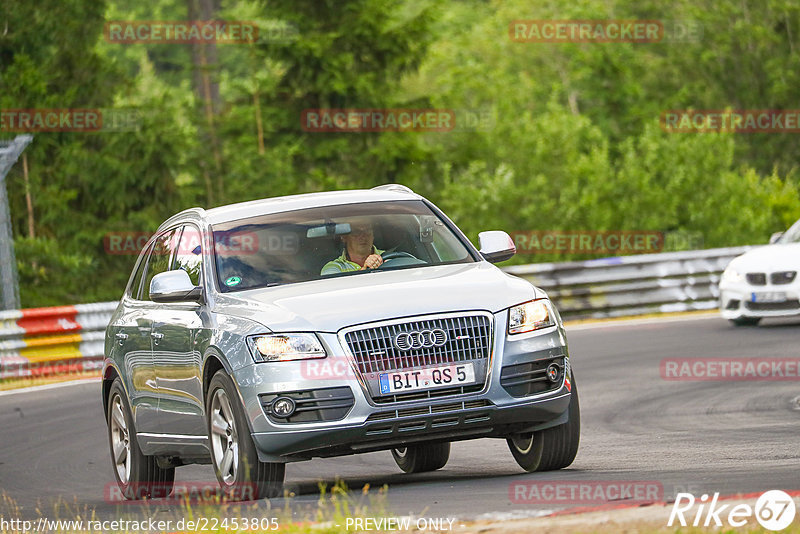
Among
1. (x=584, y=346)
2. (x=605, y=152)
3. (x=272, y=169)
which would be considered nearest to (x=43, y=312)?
(x=584, y=346)

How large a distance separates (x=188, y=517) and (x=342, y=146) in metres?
30.9

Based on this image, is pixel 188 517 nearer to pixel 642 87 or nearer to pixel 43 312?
pixel 43 312

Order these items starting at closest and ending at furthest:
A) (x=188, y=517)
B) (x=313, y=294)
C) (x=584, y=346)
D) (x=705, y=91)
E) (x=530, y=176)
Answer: (x=188, y=517) < (x=313, y=294) < (x=584, y=346) < (x=530, y=176) < (x=705, y=91)

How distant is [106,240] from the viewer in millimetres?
31578

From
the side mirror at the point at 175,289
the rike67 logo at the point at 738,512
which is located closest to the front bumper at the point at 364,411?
the side mirror at the point at 175,289

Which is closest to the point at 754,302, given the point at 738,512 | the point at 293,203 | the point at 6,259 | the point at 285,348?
the point at 6,259

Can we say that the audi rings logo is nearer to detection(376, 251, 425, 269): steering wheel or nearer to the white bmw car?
detection(376, 251, 425, 269): steering wheel

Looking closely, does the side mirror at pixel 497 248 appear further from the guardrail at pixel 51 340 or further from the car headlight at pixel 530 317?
the guardrail at pixel 51 340

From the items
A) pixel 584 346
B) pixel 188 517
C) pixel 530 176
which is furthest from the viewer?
pixel 530 176

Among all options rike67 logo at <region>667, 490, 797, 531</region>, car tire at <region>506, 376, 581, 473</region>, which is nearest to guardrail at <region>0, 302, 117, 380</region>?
car tire at <region>506, 376, 581, 473</region>

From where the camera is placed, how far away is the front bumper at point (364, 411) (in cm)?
824

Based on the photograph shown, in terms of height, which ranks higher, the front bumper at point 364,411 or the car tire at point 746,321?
the front bumper at point 364,411

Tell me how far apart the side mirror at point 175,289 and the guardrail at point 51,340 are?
1078 cm

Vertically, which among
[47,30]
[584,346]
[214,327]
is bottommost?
[584,346]
